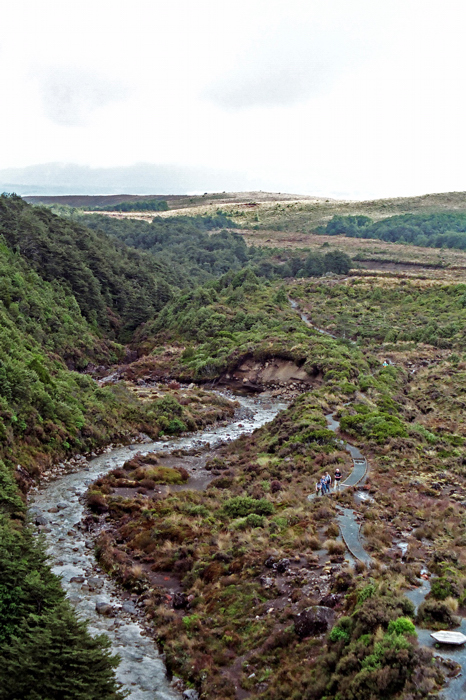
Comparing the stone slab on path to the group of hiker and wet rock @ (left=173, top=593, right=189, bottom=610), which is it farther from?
wet rock @ (left=173, top=593, right=189, bottom=610)

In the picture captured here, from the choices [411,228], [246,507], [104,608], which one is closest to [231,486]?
[246,507]

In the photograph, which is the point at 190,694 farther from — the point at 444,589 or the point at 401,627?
the point at 444,589

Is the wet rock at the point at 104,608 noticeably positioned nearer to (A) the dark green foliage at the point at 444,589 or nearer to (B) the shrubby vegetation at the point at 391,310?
(A) the dark green foliage at the point at 444,589

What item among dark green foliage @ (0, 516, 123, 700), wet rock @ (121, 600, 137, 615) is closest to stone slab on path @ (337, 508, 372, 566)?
wet rock @ (121, 600, 137, 615)

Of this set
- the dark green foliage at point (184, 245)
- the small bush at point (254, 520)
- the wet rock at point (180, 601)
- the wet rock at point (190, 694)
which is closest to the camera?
the wet rock at point (190, 694)

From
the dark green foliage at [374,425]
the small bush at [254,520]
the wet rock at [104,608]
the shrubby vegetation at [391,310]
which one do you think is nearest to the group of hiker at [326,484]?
the small bush at [254,520]

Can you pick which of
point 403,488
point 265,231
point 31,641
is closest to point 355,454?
point 403,488
